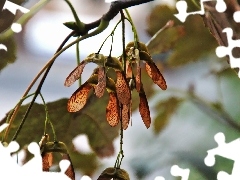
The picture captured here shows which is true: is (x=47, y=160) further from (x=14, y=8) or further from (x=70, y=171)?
(x=14, y=8)

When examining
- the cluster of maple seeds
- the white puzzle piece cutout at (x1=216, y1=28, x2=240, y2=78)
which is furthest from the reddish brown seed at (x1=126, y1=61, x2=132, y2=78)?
the white puzzle piece cutout at (x1=216, y1=28, x2=240, y2=78)

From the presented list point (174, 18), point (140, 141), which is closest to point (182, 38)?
point (174, 18)

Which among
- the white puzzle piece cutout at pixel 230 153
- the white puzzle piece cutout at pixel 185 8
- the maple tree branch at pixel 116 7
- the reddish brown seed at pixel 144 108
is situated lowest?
the white puzzle piece cutout at pixel 230 153

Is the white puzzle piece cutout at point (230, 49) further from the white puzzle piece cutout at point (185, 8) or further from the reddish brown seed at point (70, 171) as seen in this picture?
the reddish brown seed at point (70, 171)

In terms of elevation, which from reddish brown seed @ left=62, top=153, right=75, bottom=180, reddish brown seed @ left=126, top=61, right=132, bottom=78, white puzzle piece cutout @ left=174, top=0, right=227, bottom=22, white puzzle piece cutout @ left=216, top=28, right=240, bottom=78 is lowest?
reddish brown seed @ left=62, top=153, right=75, bottom=180

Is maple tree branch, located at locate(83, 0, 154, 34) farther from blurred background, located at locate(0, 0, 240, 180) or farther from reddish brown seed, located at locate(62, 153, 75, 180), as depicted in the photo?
reddish brown seed, located at locate(62, 153, 75, 180)

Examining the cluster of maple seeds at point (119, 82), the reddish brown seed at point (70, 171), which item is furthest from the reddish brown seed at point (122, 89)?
the reddish brown seed at point (70, 171)

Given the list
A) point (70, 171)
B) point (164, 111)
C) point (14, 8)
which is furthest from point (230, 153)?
point (14, 8)

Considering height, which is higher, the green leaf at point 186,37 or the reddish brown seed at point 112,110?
the green leaf at point 186,37
